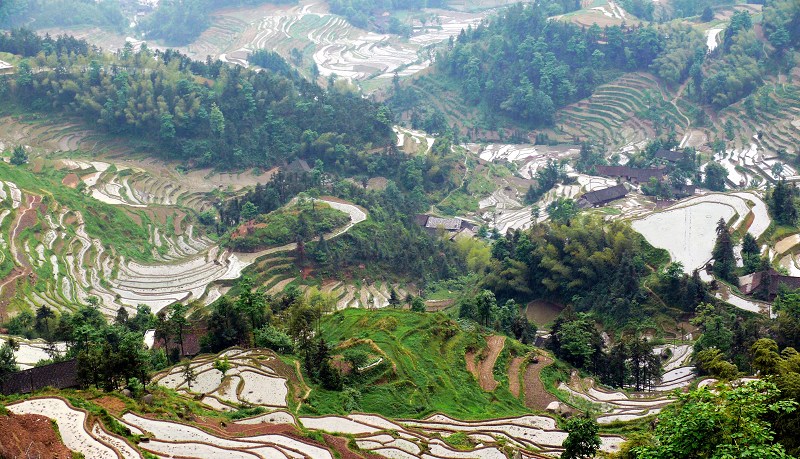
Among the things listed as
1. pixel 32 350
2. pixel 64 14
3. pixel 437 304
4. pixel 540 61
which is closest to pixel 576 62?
pixel 540 61

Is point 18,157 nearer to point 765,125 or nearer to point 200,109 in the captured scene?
point 200,109

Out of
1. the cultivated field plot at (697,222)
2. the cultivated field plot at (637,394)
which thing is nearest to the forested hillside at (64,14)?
the cultivated field plot at (697,222)

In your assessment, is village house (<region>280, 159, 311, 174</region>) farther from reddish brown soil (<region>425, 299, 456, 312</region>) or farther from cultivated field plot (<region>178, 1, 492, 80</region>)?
cultivated field plot (<region>178, 1, 492, 80</region>)

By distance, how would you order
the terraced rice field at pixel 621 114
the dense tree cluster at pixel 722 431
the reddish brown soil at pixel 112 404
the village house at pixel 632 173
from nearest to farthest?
the dense tree cluster at pixel 722 431 < the reddish brown soil at pixel 112 404 < the village house at pixel 632 173 < the terraced rice field at pixel 621 114

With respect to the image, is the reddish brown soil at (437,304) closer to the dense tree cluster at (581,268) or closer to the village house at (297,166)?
the dense tree cluster at (581,268)

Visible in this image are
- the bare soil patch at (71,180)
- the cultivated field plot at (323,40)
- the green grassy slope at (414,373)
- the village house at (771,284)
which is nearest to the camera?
the green grassy slope at (414,373)

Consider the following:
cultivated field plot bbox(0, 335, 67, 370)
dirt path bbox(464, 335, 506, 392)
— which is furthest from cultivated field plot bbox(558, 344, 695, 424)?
cultivated field plot bbox(0, 335, 67, 370)

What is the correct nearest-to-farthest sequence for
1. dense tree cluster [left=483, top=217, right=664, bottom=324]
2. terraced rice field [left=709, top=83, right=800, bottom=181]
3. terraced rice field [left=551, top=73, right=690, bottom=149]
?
1. dense tree cluster [left=483, top=217, right=664, bottom=324]
2. terraced rice field [left=709, top=83, right=800, bottom=181]
3. terraced rice field [left=551, top=73, right=690, bottom=149]
